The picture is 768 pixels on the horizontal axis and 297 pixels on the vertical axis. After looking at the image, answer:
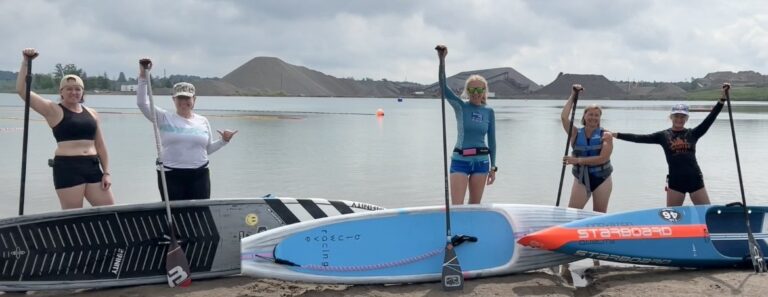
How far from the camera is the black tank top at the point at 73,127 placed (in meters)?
5.08

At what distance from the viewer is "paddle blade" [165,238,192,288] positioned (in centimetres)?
A: 524

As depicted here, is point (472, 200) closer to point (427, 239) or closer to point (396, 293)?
point (427, 239)

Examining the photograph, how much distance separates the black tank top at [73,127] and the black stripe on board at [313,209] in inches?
74.6

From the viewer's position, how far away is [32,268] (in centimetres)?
510

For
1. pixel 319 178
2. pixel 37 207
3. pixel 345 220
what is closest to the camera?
pixel 345 220

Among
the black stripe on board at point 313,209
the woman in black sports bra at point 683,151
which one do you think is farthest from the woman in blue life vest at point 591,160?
the black stripe on board at point 313,209

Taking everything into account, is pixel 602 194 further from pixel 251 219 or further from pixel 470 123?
pixel 251 219

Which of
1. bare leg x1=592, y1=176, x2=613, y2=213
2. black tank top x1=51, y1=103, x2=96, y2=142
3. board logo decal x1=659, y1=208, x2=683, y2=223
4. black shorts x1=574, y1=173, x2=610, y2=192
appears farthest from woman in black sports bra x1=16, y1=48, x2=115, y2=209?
board logo decal x1=659, y1=208, x2=683, y2=223

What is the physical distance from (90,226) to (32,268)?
20.6 inches

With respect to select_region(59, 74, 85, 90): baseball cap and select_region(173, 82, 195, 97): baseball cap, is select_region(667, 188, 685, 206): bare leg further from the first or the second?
select_region(59, 74, 85, 90): baseball cap

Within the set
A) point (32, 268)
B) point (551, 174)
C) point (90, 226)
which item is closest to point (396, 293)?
point (90, 226)

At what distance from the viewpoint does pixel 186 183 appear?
551cm

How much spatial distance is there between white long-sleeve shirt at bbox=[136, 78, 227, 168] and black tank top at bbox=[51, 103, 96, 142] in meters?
0.43

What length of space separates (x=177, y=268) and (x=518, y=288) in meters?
2.76
